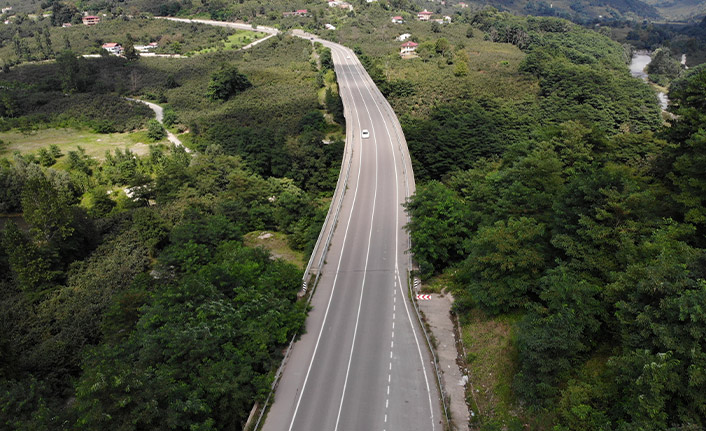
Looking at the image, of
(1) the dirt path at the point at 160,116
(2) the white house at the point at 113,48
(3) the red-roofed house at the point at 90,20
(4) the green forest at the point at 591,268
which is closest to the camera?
(4) the green forest at the point at 591,268

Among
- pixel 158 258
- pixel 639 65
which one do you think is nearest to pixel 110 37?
pixel 158 258

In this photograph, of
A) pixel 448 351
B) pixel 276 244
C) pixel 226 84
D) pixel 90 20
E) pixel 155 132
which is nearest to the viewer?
pixel 448 351

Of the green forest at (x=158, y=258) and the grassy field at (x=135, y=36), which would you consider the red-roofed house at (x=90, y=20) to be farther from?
the green forest at (x=158, y=258)

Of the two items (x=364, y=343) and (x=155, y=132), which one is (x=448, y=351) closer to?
(x=364, y=343)

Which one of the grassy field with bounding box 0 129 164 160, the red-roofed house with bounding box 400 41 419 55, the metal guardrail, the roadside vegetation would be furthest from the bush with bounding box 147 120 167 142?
the red-roofed house with bounding box 400 41 419 55

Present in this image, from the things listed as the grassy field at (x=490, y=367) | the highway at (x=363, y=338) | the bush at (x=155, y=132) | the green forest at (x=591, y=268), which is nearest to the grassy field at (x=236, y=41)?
the bush at (x=155, y=132)

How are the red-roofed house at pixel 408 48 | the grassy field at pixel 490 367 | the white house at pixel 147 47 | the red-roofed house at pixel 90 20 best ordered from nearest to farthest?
the grassy field at pixel 490 367 → the red-roofed house at pixel 408 48 → the white house at pixel 147 47 → the red-roofed house at pixel 90 20
